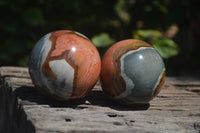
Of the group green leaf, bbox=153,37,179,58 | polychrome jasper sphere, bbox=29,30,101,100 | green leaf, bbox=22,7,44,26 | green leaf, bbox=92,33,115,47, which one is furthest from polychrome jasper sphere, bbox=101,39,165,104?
green leaf, bbox=22,7,44,26

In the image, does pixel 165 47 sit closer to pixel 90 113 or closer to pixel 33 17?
pixel 90 113

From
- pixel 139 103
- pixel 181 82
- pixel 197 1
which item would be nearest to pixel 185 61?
pixel 197 1

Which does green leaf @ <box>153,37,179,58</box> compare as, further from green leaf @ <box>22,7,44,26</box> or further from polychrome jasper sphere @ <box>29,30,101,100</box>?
green leaf @ <box>22,7,44,26</box>

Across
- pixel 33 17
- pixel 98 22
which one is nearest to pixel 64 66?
pixel 33 17

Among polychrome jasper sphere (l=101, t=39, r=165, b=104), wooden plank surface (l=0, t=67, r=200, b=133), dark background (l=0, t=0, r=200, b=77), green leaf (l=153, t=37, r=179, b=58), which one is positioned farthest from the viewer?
dark background (l=0, t=0, r=200, b=77)

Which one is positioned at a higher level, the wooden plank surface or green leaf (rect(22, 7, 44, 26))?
green leaf (rect(22, 7, 44, 26))

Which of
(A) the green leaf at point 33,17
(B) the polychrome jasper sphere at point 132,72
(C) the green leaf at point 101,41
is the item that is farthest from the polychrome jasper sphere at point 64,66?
(A) the green leaf at point 33,17
